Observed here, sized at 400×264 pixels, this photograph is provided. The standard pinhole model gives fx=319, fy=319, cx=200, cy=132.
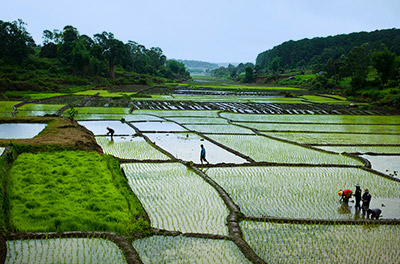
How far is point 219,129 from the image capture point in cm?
1948

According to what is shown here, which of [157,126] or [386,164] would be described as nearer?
[386,164]

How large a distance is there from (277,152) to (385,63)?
30.9 metres

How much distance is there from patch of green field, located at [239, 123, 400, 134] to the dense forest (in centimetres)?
2819

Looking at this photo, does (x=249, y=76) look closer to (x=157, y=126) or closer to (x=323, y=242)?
(x=157, y=126)

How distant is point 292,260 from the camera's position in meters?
5.57

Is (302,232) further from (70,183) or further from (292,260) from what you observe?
(70,183)

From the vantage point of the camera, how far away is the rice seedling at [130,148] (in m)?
12.4

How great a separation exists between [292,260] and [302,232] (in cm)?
124

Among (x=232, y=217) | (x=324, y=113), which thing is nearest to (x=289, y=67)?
(x=324, y=113)

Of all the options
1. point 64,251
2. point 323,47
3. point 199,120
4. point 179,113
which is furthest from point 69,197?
point 323,47

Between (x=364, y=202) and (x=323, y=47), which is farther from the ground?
(x=323, y=47)

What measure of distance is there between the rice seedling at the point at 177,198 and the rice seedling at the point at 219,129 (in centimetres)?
790

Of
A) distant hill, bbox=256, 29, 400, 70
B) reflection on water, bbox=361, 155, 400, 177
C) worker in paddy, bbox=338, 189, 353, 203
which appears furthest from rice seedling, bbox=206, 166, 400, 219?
distant hill, bbox=256, 29, 400, 70

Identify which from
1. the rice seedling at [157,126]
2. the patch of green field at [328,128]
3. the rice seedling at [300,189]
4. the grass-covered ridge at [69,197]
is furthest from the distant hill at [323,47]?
the grass-covered ridge at [69,197]
